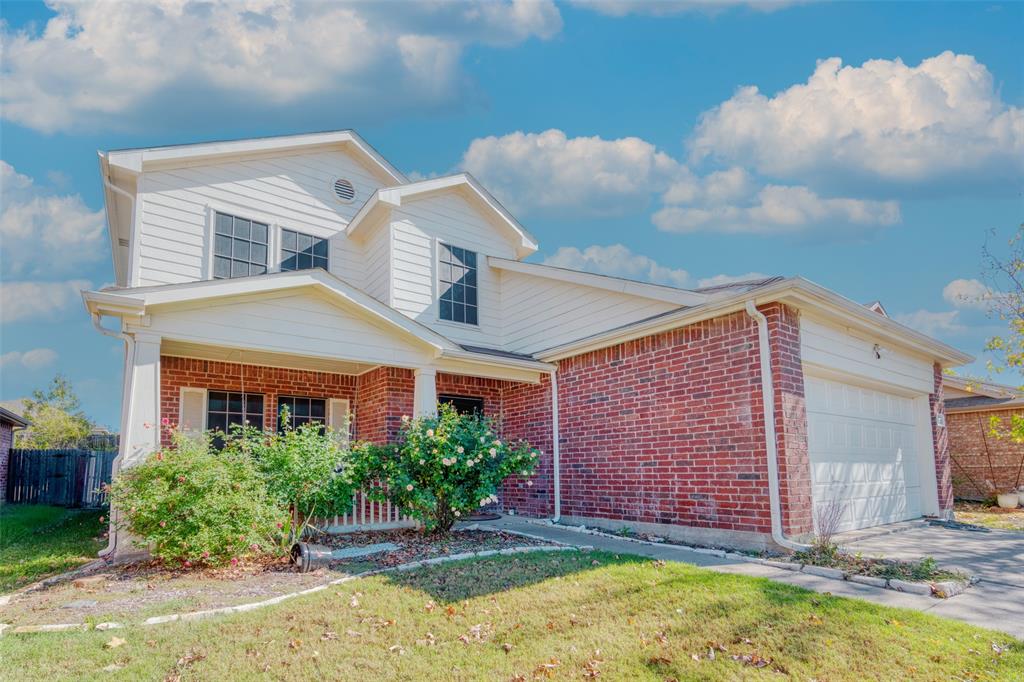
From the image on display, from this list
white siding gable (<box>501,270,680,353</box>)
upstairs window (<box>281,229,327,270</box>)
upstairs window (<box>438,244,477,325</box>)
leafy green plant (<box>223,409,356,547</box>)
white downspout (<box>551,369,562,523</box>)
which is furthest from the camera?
upstairs window (<box>438,244,477,325</box>)

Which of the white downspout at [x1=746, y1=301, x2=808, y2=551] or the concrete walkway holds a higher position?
the white downspout at [x1=746, y1=301, x2=808, y2=551]

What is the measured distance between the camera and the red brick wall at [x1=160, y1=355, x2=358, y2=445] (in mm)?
9492

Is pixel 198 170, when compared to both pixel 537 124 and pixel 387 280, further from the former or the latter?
pixel 537 124

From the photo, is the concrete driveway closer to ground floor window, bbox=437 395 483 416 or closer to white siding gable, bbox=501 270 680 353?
white siding gable, bbox=501 270 680 353

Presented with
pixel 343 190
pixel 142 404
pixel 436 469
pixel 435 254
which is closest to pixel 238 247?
pixel 343 190

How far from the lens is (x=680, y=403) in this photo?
844 cm

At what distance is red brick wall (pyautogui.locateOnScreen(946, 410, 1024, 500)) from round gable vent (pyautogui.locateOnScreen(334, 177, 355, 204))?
Result: 15.1 m

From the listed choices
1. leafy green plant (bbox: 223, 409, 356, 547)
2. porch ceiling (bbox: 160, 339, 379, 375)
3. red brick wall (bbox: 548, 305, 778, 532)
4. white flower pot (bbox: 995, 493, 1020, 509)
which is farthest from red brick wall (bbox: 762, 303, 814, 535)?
white flower pot (bbox: 995, 493, 1020, 509)

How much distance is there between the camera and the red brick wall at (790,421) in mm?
7121

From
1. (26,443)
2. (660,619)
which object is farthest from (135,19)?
(26,443)

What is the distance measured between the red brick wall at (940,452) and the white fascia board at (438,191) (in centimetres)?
858

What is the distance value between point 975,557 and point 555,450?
588cm

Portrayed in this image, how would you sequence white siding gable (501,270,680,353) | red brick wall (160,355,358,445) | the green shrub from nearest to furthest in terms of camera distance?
1. the green shrub
2. red brick wall (160,355,358,445)
3. white siding gable (501,270,680,353)

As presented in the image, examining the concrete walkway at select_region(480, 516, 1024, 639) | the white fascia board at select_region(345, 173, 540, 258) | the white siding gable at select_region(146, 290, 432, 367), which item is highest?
the white fascia board at select_region(345, 173, 540, 258)
